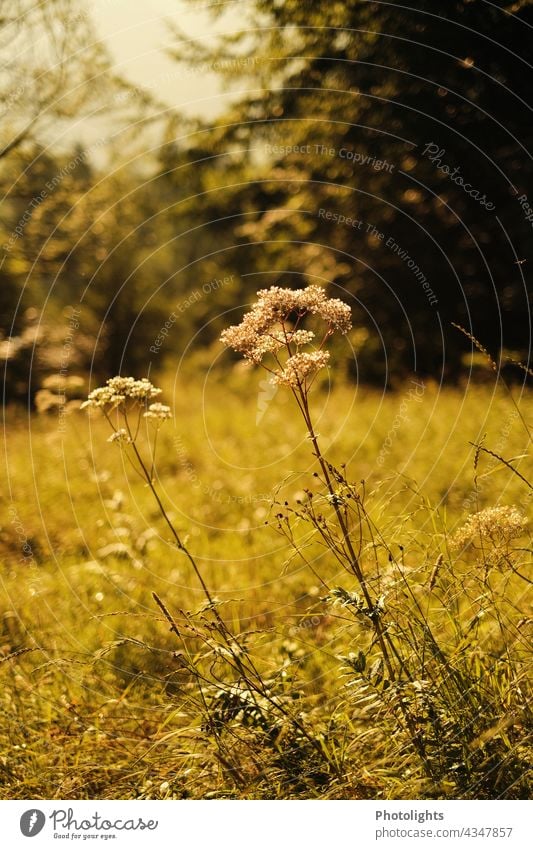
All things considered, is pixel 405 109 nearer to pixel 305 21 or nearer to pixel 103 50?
pixel 305 21

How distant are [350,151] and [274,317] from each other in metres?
5.50

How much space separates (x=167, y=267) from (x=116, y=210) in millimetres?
20246

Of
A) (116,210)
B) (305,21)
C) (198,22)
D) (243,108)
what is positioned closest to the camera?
(305,21)

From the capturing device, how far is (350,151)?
7.16 m

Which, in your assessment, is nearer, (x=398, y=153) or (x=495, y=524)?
(x=495, y=524)

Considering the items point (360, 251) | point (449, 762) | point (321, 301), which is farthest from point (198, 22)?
point (449, 762)

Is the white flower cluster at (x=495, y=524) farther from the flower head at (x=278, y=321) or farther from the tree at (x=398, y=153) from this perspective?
the tree at (x=398, y=153)

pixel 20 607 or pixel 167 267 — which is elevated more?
pixel 167 267

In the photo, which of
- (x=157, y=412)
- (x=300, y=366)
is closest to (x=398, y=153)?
(x=157, y=412)

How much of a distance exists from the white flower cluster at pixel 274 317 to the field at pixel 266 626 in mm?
503

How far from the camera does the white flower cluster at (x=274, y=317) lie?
7.84 feet

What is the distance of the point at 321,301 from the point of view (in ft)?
7.97

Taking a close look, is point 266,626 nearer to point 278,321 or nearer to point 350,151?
point 278,321
